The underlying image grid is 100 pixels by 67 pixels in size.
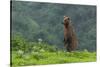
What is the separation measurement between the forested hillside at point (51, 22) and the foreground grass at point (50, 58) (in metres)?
0.10

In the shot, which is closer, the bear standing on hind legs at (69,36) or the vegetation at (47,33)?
the vegetation at (47,33)

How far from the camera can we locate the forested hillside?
2.61 metres

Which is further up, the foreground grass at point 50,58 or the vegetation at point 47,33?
the vegetation at point 47,33

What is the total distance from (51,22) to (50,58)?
48cm

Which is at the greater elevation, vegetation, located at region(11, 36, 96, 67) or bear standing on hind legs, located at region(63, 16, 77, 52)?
bear standing on hind legs, located at region(63, 16, 77, 52)

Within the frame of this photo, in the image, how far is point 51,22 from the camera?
9.01 ft

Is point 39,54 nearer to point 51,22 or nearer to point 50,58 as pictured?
point 50,58

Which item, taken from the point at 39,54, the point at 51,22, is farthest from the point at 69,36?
the point at 39,54

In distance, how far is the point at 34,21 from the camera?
267cm

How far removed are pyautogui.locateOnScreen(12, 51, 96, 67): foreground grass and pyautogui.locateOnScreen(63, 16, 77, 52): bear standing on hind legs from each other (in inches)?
3.7

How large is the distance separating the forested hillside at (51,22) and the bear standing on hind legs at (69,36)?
0.06 metres

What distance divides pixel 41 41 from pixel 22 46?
256mm

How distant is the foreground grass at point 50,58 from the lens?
8.49 ft

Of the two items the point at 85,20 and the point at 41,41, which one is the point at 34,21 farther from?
the point at 85,20
